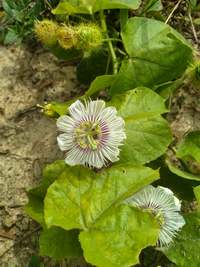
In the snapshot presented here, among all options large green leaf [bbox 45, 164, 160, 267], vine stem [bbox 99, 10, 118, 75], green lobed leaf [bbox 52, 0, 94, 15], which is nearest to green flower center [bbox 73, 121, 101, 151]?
large green leaf [bbox 45, 164, 160, 267]

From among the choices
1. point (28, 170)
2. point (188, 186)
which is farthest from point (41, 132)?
point (188, 186)

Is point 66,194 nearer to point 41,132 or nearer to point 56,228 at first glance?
point 56,228

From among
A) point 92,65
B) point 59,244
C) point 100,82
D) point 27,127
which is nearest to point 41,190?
point 59,244

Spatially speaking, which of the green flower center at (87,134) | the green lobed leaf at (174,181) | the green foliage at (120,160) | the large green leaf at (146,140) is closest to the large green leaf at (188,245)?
the green foliage at (120,160)

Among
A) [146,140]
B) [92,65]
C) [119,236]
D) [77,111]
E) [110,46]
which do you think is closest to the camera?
[119,236]

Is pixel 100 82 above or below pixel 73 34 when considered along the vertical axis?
below

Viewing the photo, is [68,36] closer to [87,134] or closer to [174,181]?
[87,134]
